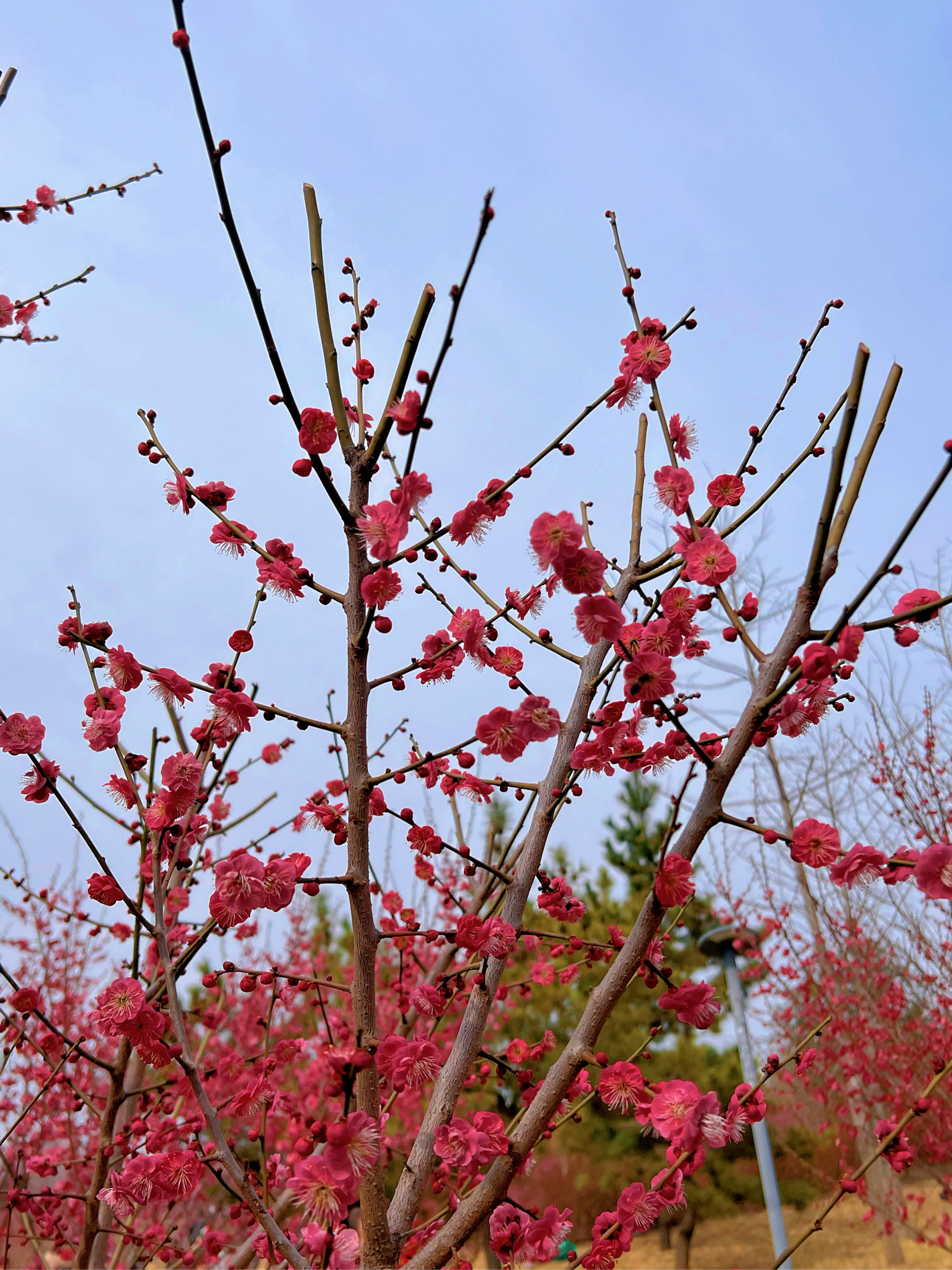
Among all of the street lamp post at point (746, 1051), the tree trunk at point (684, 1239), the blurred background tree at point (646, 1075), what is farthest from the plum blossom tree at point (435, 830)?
the tree trunk at point (684, 1239)

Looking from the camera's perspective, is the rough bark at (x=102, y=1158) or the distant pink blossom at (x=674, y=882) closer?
the distant pink blossom at (x=674, y=882)

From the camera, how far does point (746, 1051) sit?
26.6ft

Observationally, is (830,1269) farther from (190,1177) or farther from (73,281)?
(73,281)

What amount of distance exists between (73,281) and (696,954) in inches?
496

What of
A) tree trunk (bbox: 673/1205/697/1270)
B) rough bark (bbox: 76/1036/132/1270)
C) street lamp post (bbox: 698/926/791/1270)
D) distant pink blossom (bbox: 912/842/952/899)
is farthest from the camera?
tree trunk (bbox: 673/1205/697/1270)

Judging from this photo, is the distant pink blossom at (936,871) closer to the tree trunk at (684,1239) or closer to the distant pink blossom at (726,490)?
the distant pink blossom at (726,490)

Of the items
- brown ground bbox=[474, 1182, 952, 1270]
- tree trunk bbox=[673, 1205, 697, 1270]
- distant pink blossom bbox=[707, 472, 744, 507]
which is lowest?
brown ground bbox=[474, 1182, 952, 1270]

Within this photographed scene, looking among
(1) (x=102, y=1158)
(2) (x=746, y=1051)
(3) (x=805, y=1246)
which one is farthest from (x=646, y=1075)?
(1) (x=102, y=1158)

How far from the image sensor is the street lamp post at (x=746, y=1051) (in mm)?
7664

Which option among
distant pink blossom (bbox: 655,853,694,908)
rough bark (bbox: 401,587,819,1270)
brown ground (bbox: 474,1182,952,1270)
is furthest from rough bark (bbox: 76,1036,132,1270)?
brown ground (bbox: 474,1182,952,1270)

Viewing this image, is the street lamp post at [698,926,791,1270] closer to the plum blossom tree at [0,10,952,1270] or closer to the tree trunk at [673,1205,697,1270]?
the tree trunk at [673,1205,697,1270]

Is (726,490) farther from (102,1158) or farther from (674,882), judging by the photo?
(102,1158)

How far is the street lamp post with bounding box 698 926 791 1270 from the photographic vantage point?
25.1 ft

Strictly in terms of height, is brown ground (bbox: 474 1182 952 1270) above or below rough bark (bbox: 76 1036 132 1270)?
below
